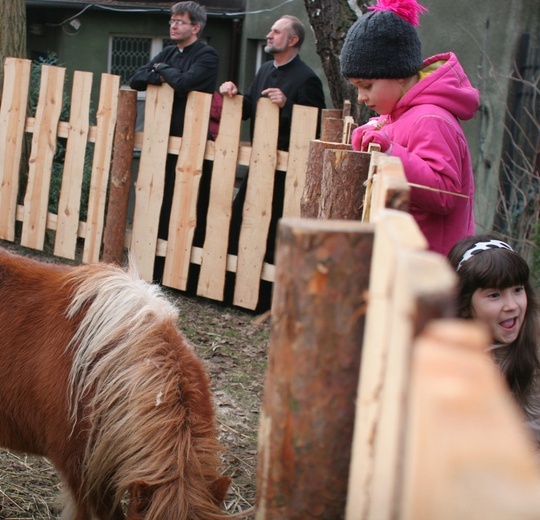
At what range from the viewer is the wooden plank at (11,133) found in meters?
7.28

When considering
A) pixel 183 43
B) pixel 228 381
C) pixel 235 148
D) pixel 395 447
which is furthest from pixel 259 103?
pixel 395 447

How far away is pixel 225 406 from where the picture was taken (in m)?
4.57

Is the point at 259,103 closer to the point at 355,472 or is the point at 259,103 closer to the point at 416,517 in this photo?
the point at 355,472

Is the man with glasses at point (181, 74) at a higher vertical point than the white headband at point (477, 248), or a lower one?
higher

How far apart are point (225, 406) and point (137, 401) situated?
212cm

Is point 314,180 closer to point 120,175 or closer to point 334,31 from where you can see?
point 334,31

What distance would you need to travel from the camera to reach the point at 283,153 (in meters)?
5.92

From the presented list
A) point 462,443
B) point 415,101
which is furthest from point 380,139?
point 462,443

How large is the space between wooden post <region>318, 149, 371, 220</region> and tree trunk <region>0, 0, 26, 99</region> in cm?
604

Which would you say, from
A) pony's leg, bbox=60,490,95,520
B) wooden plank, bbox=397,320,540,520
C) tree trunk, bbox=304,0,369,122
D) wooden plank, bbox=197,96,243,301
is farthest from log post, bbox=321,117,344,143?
wooden plank, bbox=397,320,540,520

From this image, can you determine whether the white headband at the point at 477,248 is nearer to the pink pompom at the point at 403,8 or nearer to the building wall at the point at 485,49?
the pink pompom at the point at 403,8

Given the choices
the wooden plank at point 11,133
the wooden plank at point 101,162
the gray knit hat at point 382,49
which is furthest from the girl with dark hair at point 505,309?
the wooden plank at point 11,133

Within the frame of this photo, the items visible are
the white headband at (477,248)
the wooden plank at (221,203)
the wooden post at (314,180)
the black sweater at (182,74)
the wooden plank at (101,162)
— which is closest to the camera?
the white headband at (477,248)

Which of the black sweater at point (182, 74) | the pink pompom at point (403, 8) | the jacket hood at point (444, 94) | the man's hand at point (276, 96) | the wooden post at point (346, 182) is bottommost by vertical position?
the wooden post at point (346, 182)
